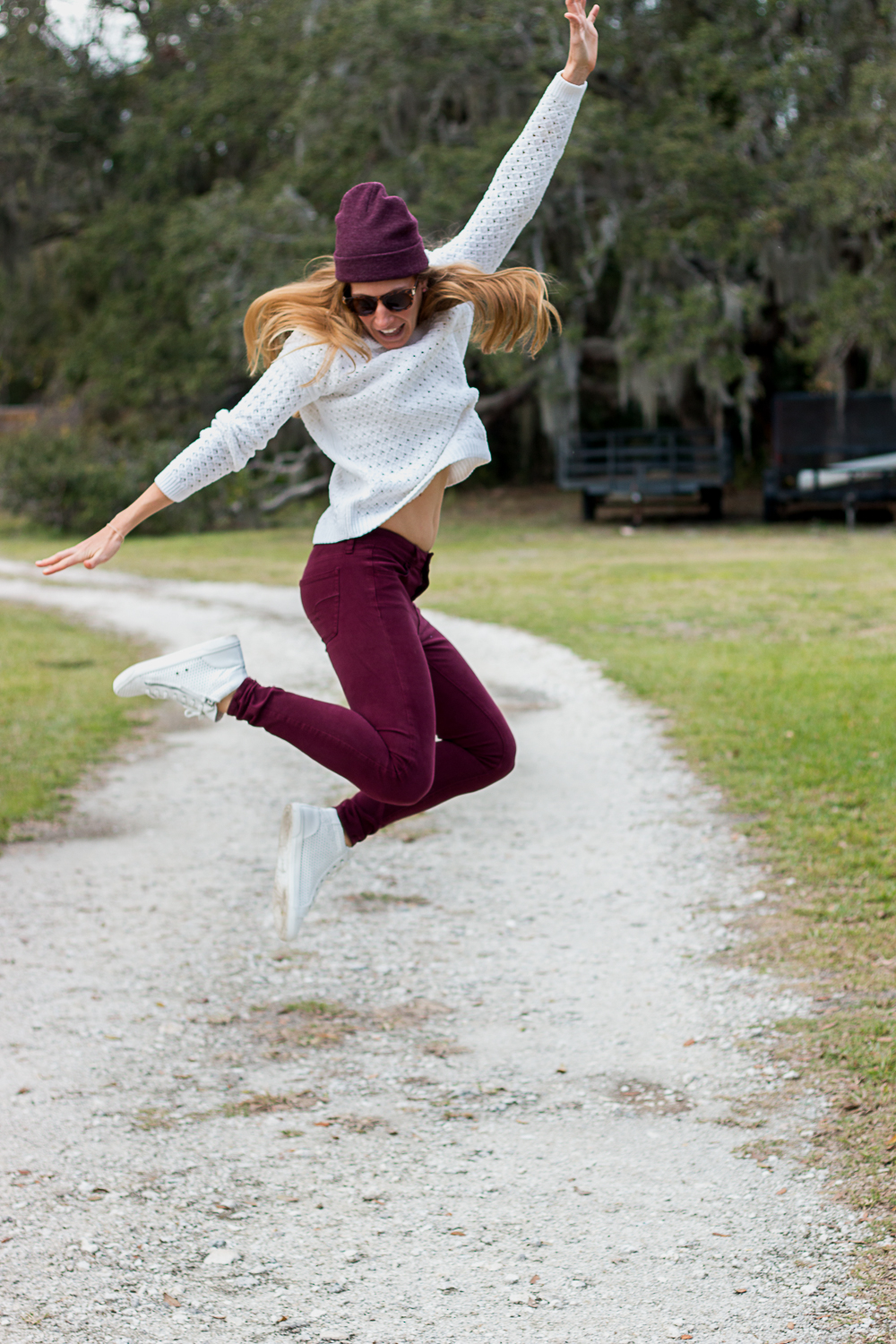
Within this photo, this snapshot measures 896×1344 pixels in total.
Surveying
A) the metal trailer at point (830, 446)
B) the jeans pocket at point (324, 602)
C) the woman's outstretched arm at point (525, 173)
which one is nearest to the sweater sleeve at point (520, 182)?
the woman's outstretched arm at point (525, 173)

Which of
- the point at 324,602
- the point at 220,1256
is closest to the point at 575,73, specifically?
the point at 324,602

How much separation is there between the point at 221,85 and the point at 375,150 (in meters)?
3.19

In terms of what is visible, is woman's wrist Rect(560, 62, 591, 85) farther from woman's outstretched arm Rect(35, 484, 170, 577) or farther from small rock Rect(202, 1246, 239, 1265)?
small rock Rect(202, 1246, 239, 1265)

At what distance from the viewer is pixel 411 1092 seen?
3.72 meters

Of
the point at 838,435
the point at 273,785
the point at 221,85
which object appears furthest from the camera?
the point at 221,85

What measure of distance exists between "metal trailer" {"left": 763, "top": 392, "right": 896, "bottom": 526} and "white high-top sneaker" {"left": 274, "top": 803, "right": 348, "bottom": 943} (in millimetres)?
18058

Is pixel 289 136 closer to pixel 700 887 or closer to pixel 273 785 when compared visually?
pixel 273 785

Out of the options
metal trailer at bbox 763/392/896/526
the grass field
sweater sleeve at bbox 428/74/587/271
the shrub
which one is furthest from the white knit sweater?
the shrub

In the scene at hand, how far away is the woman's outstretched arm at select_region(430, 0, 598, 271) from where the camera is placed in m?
3.54

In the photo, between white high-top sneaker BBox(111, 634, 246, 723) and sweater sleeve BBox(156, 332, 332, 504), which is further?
white high-top sneaker BBox(111, 634, 246, 723)

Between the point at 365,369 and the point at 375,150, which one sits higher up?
the point at 375,150

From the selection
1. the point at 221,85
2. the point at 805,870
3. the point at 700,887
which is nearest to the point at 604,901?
the point at 700,887

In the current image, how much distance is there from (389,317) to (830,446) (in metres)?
19.0

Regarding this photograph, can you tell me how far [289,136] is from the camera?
23656 millimetres
